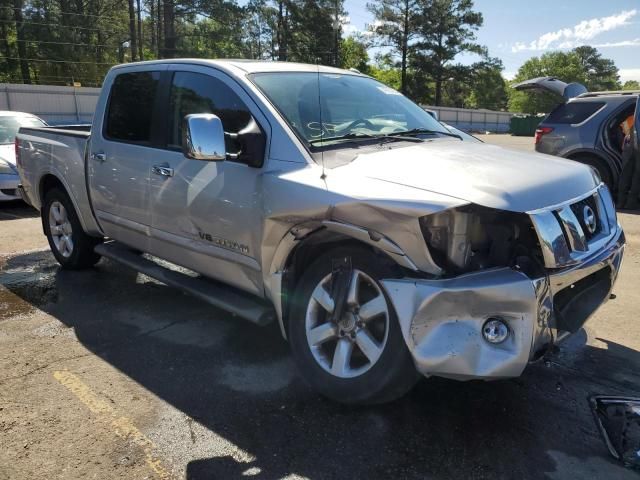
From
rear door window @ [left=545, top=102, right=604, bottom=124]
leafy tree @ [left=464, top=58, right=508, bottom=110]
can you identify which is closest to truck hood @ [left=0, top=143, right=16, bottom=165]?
rear door window @ [left=545, top=102, right=604, bottom=124]

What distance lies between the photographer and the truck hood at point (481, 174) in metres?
2.60

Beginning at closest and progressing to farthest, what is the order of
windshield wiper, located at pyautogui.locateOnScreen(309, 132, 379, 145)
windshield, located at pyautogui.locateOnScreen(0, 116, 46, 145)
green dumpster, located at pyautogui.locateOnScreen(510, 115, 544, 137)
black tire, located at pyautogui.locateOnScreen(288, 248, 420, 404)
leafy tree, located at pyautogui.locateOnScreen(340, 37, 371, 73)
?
1. black tire, located at pyautogui.locateOnScreen(288, 248, 420, 404)
2. windshield wiper, located at pyautogui.locateOnScreen(309, 132, 379, 145)
3. windshield, located at pyautogui.locateOnScreen(0, 116, 46, 145)
4. green dumpster, located at pyautogui.locateOnScreen(510, 115, 544, 137)
5. leafy tree, located at pyautogui.locateOnScreen(340, 37, 371, 73)

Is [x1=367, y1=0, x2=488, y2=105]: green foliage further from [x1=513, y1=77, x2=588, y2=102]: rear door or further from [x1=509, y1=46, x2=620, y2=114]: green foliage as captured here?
[x1=513, y1=77, x2=588, y2=102]: rear door

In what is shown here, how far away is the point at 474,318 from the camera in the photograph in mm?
2547

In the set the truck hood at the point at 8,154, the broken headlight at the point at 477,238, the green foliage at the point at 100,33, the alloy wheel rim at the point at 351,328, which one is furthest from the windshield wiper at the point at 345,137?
the green foliage at the point at 100,33

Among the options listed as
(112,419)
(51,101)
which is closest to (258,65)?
(112,419)

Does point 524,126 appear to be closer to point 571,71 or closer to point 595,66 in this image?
point 571,71

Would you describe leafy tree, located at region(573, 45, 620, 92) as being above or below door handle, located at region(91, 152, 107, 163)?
above

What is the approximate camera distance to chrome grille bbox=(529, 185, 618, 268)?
2609 mm

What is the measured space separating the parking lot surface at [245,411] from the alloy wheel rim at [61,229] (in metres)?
1.25

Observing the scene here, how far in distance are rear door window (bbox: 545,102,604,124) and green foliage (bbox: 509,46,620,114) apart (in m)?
82.6

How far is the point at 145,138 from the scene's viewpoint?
4.35m

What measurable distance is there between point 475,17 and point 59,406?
212ft

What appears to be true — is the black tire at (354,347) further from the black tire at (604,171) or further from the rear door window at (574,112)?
the rear door window at (574,112)
